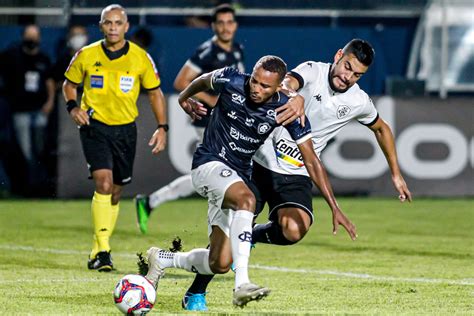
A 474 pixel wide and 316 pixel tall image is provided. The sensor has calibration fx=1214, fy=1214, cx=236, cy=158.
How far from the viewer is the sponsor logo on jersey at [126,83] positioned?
11.1m

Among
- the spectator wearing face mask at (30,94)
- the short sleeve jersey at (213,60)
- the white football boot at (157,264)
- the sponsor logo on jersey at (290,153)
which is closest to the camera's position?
the white football boot at (157,264)

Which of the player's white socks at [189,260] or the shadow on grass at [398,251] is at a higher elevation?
the player's white socks at [189,260]

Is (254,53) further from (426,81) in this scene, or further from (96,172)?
(96,172)

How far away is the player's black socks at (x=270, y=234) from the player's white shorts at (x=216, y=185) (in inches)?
36.8

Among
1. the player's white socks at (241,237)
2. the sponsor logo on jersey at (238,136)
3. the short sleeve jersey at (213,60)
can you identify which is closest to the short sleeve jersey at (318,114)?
the sponsor logo on jersey at (238,136)

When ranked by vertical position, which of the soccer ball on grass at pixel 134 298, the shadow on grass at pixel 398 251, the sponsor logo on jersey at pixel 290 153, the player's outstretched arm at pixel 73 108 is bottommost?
the shadow on grass at pixel 398 251

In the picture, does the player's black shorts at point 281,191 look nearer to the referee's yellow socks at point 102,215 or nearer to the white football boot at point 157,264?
the white football boot at point 157,264

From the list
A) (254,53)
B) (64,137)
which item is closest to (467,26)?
(254,53)

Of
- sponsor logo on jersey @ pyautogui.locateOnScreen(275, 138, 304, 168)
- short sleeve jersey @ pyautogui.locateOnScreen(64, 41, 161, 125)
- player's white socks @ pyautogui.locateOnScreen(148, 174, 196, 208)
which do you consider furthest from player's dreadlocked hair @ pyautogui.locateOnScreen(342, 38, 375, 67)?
player's white socks @ pyautogui.locateOnScreen(148, 174, 196, 208)

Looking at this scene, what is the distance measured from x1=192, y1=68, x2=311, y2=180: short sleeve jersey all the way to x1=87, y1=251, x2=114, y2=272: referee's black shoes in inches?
91.7

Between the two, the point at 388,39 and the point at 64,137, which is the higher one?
the point at 388,39

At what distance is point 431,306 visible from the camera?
8219mm

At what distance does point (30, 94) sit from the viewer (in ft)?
59.2

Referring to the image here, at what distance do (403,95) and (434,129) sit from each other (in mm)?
672
